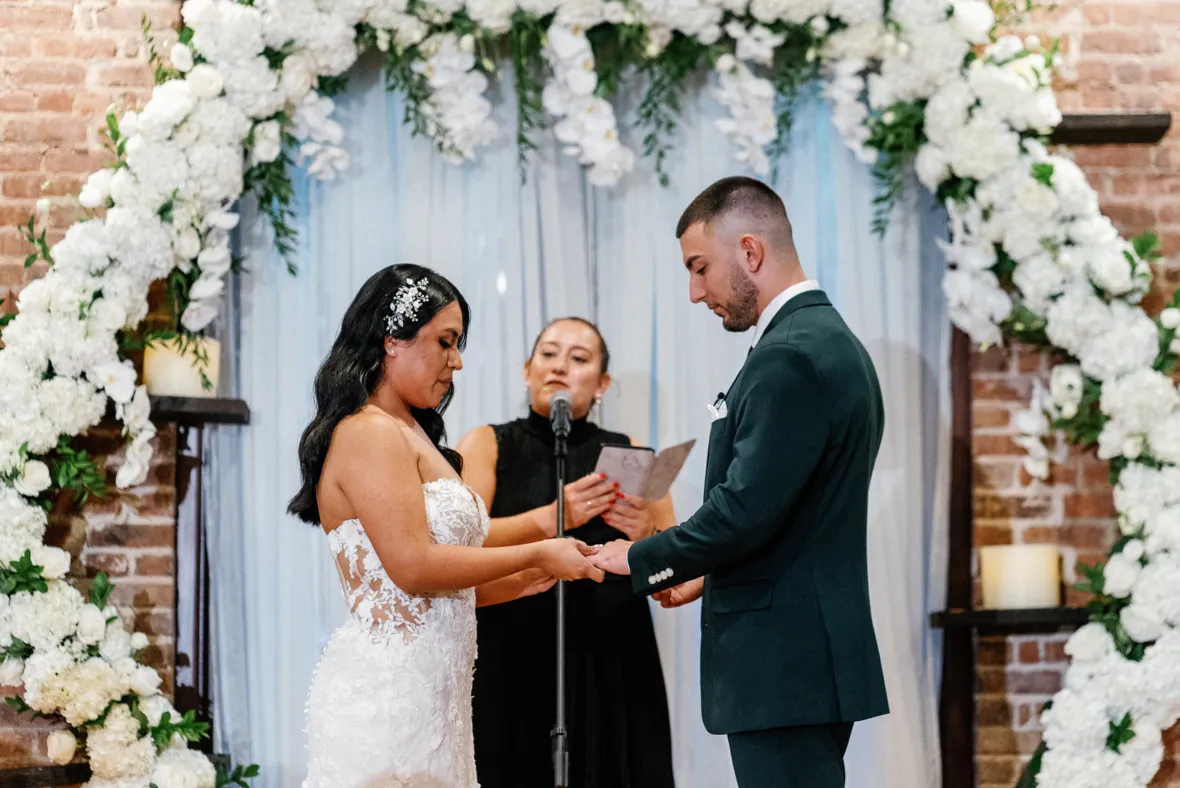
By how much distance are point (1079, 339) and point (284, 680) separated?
2.80 metres

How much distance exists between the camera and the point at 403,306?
2852 mm

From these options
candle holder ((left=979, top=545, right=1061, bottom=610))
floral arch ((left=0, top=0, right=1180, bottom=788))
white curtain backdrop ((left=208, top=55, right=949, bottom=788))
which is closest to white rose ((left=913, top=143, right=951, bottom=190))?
floral arch ((left=0, top=0, right=1180, bottom=788))

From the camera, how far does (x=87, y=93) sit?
13.7 feet

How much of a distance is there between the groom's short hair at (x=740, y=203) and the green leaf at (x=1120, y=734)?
199 cm

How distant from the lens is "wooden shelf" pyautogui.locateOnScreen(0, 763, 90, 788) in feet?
12.5

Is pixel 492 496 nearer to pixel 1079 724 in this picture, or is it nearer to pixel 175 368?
pixel 175 368

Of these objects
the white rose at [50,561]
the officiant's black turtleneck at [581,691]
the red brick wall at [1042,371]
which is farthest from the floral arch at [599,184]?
the officiant's black turtleneck at [581,691]

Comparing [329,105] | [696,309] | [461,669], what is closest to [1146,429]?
[696,309]

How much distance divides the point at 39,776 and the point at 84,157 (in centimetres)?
195

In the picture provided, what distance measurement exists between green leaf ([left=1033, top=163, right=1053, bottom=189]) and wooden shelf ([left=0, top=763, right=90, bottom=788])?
11.5ft

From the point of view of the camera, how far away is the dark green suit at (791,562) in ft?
8.70

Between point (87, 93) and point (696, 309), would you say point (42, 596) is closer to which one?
point (87, 93)

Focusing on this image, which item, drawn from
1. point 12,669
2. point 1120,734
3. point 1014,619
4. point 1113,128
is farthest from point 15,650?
point 1113,128

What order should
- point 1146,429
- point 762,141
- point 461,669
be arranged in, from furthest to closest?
point 762,141 < point 1146,429 < point 461,669
